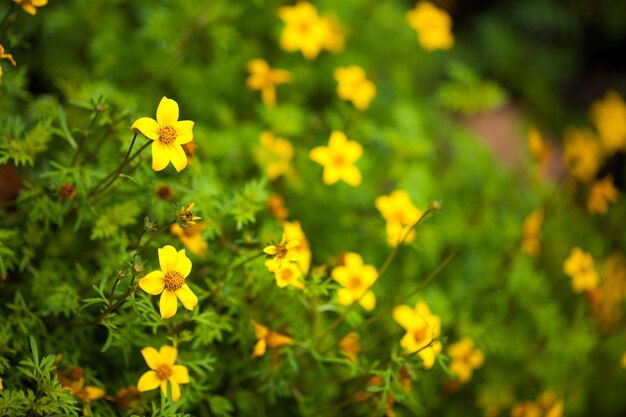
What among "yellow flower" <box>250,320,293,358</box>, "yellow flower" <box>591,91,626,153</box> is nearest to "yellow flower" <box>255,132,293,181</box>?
"yellow flower" <box>250,320,293,358</box>

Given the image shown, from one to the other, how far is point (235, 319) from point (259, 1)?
128 centimetres

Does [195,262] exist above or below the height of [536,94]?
above

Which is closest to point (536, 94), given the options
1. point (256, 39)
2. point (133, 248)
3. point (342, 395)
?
point (256, 39)

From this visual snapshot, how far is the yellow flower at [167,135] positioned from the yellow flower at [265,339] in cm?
46

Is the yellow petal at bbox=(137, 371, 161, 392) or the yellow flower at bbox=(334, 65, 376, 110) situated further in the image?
the yellow flower at bbox=(334, 65, 376, 110)

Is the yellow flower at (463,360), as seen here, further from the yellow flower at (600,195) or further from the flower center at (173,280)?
the flower center at (173,280)

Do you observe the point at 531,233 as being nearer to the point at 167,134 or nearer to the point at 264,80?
the point at 264,80

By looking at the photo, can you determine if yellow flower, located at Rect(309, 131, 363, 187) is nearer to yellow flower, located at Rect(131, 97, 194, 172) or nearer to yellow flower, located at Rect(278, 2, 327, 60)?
yellow flower, located at Rect(278, 2, 327, 60)

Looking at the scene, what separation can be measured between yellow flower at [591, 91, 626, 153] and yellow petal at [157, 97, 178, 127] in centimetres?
251

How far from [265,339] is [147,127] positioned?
0.59m

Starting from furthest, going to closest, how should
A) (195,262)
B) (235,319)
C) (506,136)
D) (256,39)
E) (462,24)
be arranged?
(462,24), (506,136), (256,39), (195,262), (235,319)

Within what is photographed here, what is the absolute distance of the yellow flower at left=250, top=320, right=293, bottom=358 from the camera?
1349 millimetres

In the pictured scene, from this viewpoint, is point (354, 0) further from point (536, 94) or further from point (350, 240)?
point (536, 94)

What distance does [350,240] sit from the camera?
6.95 feet
